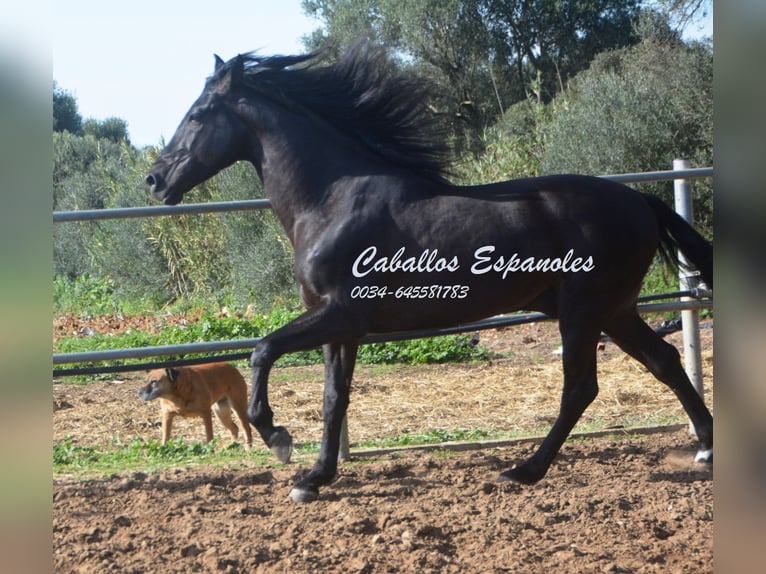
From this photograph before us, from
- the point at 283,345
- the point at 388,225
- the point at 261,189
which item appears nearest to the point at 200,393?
the point at 283,345

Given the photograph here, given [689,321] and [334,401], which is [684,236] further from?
[334,401]

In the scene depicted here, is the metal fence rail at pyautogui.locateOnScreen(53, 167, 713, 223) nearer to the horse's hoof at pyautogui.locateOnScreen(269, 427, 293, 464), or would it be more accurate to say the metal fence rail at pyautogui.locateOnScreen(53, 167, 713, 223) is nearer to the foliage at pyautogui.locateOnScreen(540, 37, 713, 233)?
the horse's hoof at pyautogui.locateOnScreen(269, 427, 293, 464)

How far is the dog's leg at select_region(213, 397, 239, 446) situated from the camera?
7.82 metres

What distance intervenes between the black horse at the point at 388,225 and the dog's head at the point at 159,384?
277 centimetres

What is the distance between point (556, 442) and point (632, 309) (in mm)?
962

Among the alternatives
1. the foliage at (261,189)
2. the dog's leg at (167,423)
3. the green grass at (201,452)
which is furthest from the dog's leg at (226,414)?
the foliage at (261,189)

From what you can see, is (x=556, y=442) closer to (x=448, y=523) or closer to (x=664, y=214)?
(x=448, y=523)

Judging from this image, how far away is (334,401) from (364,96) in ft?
5.62

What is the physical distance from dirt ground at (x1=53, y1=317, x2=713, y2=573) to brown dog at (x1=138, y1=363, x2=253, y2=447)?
453 millimetres

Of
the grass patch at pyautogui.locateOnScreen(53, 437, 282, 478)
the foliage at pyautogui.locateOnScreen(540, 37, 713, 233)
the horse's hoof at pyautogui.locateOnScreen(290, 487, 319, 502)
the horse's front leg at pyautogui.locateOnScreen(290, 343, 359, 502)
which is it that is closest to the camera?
the horse's hoof at pyautogui.locateOnScreen(290, 487, 319, 502)

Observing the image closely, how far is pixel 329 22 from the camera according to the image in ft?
99.5

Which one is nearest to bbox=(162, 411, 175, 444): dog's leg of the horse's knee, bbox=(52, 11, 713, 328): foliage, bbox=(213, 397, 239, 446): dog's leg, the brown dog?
the brown dog

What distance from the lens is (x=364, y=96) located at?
4746 millimetres
